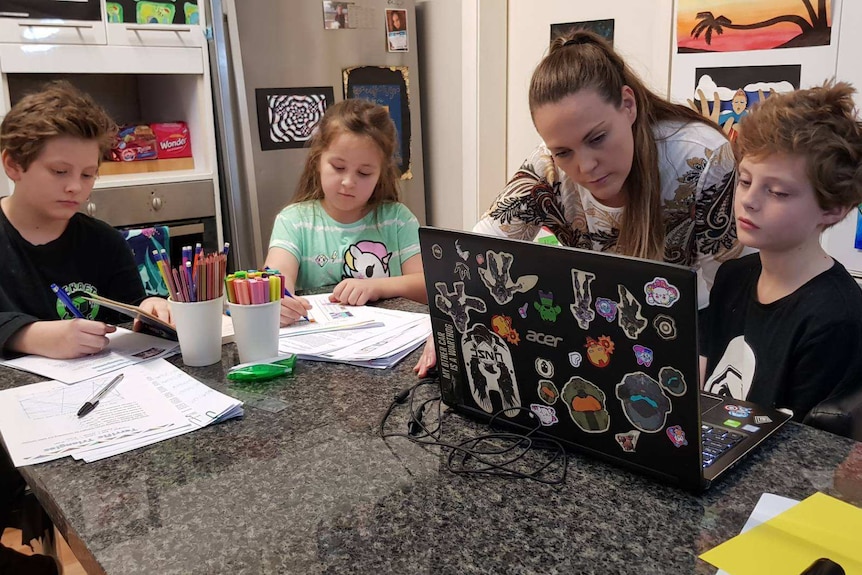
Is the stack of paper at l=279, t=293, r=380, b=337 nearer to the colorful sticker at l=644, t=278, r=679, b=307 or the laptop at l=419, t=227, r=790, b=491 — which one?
the laptop at l=419, t=227, r=790, b=491

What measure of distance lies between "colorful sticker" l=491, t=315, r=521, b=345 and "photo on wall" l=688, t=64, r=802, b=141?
1.59 m

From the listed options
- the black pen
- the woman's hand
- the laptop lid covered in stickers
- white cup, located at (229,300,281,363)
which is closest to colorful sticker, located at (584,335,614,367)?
the laptop lid covered in stickers

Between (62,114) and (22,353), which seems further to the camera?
(62,114)

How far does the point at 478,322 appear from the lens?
90 centimetres

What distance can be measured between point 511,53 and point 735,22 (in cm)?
107

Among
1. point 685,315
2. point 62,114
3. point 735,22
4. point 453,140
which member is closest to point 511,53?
point 453,140

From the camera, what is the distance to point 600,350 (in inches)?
30.8

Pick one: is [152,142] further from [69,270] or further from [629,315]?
[629,315]

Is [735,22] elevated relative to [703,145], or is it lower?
elevated

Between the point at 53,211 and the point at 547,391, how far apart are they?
116 cm

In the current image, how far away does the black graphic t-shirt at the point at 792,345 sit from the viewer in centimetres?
105

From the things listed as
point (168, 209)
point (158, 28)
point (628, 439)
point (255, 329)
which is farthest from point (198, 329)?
point (158, 28)

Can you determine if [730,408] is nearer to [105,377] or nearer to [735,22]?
[105,377]

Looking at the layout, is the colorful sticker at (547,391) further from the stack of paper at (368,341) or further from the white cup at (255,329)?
the white cup at (255,329)
